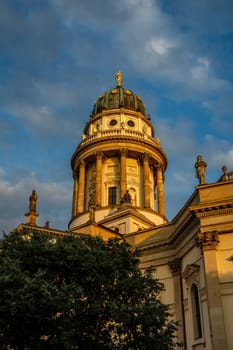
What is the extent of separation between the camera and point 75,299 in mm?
15805

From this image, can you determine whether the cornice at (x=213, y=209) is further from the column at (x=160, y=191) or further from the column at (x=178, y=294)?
the column at (x=160, y=191)

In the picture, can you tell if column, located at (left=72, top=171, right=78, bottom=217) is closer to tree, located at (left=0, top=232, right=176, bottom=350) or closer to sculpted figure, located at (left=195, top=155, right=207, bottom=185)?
sculpted figure, located at (left=195, top=155, right=207, bottom=185)

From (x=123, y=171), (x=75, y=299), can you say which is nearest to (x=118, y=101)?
(x=123, y=171)

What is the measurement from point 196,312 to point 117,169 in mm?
22969

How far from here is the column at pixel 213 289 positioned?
20.3 meters

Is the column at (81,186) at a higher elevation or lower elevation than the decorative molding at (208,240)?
higher

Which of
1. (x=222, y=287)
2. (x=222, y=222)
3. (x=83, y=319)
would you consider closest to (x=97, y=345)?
(x=83, y=319)

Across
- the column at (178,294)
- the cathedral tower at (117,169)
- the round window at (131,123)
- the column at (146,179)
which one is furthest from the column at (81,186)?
the column at (178,294)

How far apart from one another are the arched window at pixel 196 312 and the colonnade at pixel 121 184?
18.0 m

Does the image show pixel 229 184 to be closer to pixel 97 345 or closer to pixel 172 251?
pixel 172 251

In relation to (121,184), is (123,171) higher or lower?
higher

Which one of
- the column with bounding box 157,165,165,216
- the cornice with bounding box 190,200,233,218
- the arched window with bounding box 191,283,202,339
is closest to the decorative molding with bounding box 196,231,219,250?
the cornice with bounding box 190,200,233,218

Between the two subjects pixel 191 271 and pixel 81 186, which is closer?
pixel 191 271

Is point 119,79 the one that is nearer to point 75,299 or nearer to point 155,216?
point 155,216
